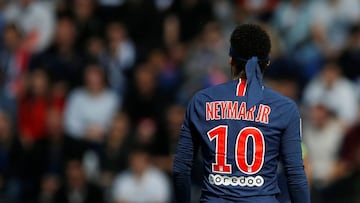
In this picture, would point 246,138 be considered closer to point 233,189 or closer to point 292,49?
point 233,189

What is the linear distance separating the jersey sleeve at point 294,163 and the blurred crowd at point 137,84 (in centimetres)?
552

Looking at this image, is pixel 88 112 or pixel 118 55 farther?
pixel 118 55

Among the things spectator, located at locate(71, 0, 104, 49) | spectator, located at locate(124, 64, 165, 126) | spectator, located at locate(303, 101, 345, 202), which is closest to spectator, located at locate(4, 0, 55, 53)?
spectator, located at locate(71, 0, 104, 49)

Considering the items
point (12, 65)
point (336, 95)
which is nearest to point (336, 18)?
point (336, 95)

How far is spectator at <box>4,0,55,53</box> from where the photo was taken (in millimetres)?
15180

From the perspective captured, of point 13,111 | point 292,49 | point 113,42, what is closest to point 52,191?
point 13,111

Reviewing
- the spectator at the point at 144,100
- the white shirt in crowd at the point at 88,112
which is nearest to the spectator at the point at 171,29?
the spectator at the point at 144,100

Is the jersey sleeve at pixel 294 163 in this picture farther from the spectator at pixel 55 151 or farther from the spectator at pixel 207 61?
the spectator at pixel 55 151

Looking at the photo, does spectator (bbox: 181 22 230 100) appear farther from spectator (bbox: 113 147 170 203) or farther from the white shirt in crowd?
spectator (bbox: 113 147 170 203)

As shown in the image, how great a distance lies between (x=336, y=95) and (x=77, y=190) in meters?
3.49

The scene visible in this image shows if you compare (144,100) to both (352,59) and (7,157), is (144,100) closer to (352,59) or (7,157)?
Answer: (7,157)

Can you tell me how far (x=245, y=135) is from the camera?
576 centimetres

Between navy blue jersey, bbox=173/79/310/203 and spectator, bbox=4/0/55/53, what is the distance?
31.0 ft

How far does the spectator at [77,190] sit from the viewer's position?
12.6 metres
